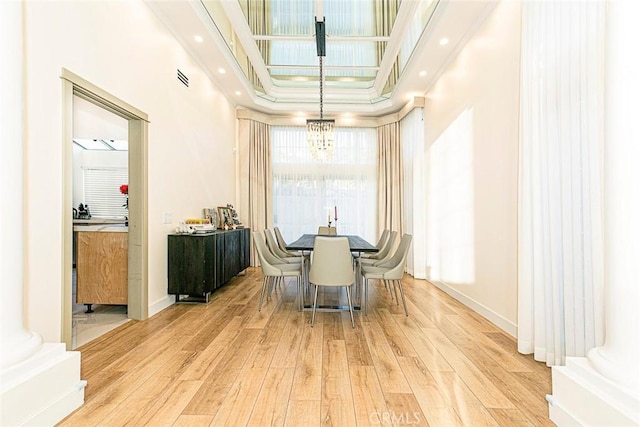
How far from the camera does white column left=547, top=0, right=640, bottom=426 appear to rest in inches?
58.7

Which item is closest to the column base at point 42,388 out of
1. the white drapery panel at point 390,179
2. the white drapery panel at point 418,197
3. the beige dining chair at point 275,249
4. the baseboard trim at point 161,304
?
the baseboard trim at point 161,304

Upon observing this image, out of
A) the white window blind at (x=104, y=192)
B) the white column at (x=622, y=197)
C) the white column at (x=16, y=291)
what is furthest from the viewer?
the white window blind at (x=104, y=192)

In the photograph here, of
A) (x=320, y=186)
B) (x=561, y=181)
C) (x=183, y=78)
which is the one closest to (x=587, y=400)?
(x=561, y=181)

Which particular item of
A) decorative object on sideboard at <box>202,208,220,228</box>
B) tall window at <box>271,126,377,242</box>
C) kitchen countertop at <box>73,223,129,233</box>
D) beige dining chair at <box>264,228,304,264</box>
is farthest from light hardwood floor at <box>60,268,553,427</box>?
tall window at <box>271,126,377,242</box>

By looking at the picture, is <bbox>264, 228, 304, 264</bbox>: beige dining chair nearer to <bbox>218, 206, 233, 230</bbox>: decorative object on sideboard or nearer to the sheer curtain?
<bbox>218, 206, 233, 230</bbox>: decorative object on sideboard

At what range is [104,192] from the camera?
6438mm

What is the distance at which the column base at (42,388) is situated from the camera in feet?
5.12

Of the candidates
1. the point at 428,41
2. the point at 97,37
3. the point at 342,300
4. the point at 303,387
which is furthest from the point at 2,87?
the point at 428,41

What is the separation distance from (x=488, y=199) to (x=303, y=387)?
8.91ft

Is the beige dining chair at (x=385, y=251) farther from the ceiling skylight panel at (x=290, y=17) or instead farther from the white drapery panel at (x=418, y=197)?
the ceiling skylight panel at (x=290, y=17)

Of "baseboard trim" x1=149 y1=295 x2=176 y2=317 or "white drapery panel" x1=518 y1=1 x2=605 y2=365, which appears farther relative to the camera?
"baseboard trim" x1=149 y1=295 x2=176 y2=317

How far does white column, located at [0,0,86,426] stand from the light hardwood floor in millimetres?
191

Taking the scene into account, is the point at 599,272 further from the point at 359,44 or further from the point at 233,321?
the point at 359,44

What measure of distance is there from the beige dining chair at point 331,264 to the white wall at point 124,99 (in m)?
1.87
